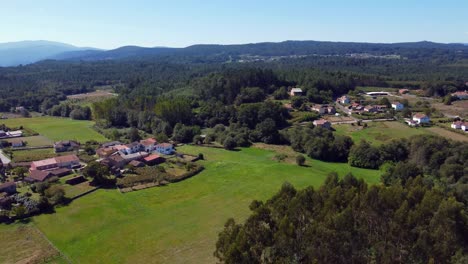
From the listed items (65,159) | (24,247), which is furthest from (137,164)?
(24,247)

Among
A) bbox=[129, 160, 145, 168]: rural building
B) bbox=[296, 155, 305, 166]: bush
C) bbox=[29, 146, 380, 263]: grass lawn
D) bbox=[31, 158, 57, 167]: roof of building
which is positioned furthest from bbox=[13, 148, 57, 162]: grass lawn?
bbox=[296, 155, 305, 166]: bush

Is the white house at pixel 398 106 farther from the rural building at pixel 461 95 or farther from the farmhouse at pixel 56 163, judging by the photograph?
the farmhouse at pixel 56 163

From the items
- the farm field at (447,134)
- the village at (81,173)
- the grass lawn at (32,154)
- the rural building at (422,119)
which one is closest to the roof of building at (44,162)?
the village at (81,173)

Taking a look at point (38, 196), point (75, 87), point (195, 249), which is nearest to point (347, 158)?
point (195, 249)

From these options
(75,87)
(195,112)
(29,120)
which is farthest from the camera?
(75,87)

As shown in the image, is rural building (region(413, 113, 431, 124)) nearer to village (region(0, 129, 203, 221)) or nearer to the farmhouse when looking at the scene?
village (region(0, 129, 203, 221))

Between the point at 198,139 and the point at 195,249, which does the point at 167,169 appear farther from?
the point at 195,249

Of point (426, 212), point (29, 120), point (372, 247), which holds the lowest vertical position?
point (29, 120)

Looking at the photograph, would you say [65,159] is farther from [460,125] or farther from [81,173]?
[460,125]
